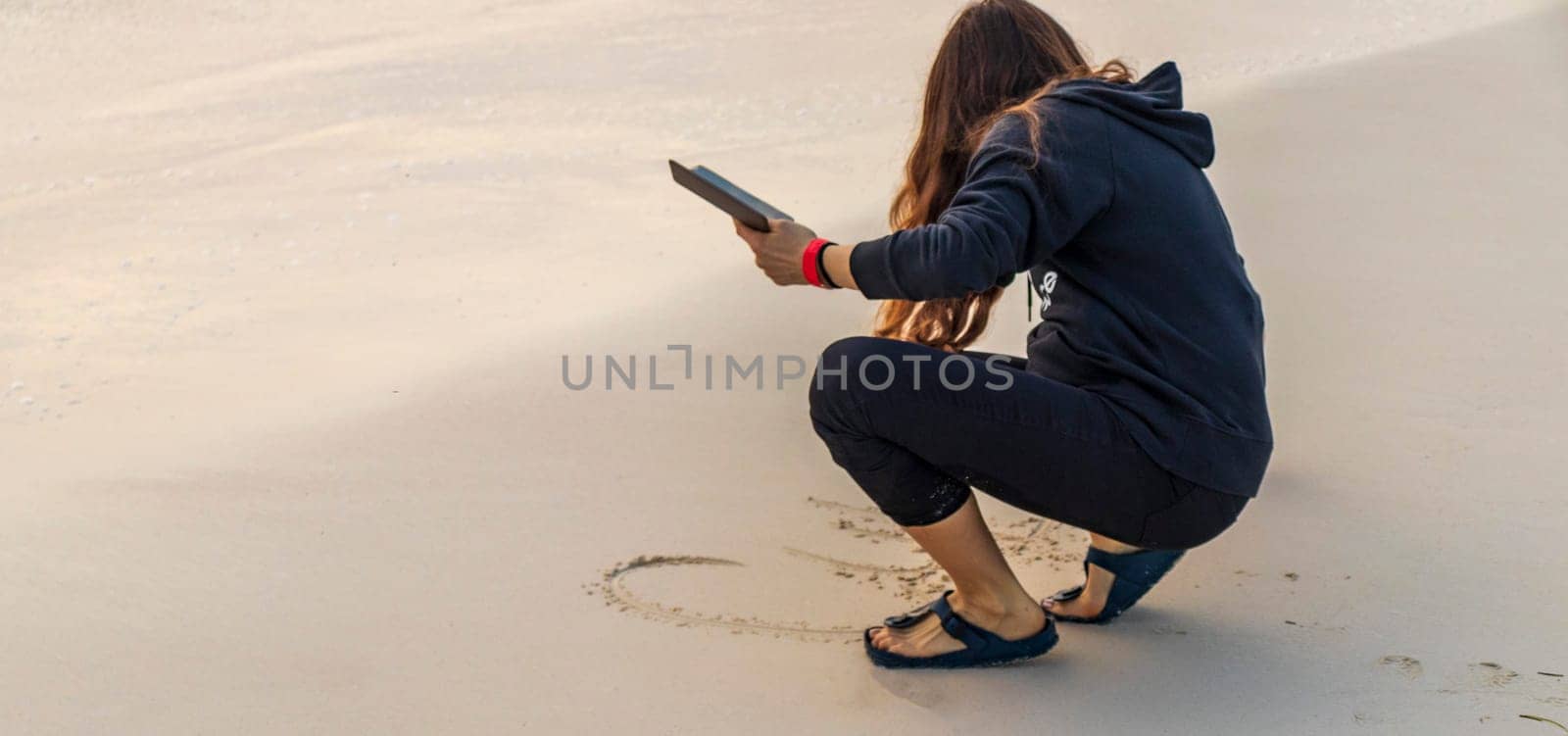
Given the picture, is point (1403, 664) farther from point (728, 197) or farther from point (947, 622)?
point (728, 197)

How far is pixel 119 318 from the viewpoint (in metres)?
3.78

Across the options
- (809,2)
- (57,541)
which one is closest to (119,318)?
(57,541)

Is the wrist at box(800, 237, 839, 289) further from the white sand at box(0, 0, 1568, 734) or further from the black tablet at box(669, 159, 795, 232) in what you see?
the white sand at box(0, 0, 1568, 734)

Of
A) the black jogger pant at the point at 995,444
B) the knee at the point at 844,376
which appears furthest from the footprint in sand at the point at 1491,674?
the knee at the point at 844,376

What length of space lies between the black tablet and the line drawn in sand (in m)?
0.62

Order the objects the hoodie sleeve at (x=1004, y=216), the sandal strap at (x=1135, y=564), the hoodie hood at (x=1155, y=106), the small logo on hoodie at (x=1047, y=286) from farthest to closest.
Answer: the sandal strap at (x=1135, y=564) → the small logo on hoodie at (x=1047, y=286) → the hoodie hood at (x=1155, y=106) → the hoodie sleeve at (x=1004, y=216)

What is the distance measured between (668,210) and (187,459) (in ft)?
6.32

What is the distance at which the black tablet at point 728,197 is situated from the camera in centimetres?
196

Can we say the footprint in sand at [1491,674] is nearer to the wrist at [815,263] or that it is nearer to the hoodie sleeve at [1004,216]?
the hoodie sleeve at [1004,216]

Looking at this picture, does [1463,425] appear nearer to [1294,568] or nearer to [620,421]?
[1294,568]

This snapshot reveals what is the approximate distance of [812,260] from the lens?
1.95 metres

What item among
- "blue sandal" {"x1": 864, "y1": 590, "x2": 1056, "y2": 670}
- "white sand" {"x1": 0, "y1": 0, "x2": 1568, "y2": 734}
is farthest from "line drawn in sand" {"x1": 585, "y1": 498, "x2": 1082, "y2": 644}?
"blue sandal" {"x1": 864, "y1": 590, "x2": 1056, "y2": 670}

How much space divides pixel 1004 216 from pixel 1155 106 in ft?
1.03

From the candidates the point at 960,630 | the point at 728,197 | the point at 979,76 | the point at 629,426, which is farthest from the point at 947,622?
the point at 629,426
